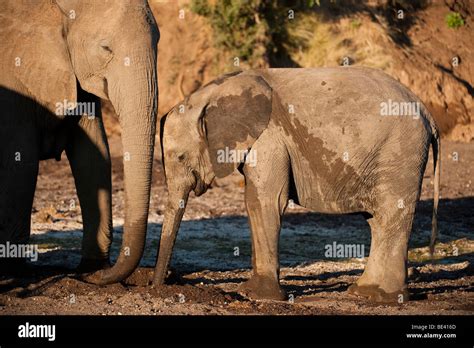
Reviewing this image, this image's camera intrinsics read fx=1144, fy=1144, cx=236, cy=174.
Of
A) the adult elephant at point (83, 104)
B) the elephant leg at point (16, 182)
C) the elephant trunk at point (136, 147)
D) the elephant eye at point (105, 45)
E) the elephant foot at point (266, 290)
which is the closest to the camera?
the elephant trunk at point (136, 147)

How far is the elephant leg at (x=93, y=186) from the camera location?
38.1 ft

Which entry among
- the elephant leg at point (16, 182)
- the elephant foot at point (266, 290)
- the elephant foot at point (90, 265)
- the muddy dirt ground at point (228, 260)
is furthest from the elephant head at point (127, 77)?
the elephant foot at point (266, 290)

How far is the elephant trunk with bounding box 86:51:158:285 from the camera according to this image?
10.1 metres

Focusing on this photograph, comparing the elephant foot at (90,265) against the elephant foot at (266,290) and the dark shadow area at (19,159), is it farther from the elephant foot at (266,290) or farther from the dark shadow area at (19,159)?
the elephant foot at (266,290)

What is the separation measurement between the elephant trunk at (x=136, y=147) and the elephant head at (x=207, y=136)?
37cm

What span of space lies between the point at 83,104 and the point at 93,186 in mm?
934

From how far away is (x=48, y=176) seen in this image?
19.1 meters

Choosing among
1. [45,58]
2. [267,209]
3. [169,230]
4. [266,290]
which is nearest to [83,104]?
[45,58]

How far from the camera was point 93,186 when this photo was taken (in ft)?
38.2

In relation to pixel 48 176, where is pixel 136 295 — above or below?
below
